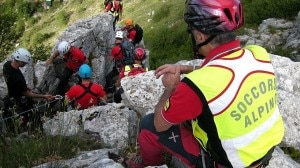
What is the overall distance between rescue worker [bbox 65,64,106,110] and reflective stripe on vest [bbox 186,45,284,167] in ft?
20.7

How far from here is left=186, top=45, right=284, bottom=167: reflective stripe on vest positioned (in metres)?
3.90

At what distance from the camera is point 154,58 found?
25.3 metres

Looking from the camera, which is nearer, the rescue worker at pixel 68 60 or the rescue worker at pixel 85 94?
the rescue worker at pixel 85 94

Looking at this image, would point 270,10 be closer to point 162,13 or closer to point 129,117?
point 162,13

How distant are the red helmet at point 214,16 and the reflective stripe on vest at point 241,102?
11.2 inches

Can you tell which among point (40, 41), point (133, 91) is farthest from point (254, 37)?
point (40, 41)

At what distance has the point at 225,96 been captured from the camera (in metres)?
3.90

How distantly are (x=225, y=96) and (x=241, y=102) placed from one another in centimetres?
18

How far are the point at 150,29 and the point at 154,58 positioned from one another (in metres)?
6.00

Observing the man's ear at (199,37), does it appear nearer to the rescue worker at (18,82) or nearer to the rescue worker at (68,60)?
the rescue worker at (18,82)

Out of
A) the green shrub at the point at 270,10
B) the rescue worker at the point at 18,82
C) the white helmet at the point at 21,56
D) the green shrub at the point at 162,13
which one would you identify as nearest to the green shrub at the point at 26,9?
the green shrub at the point at 162,13

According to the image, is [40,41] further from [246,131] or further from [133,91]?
[246,131]

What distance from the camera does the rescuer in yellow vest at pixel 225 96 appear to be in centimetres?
392

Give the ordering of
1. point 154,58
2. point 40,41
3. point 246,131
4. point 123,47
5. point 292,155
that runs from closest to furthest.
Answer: point 246,131 < point 292,155 < point 123,47 < point 154,58 < point 40,41
